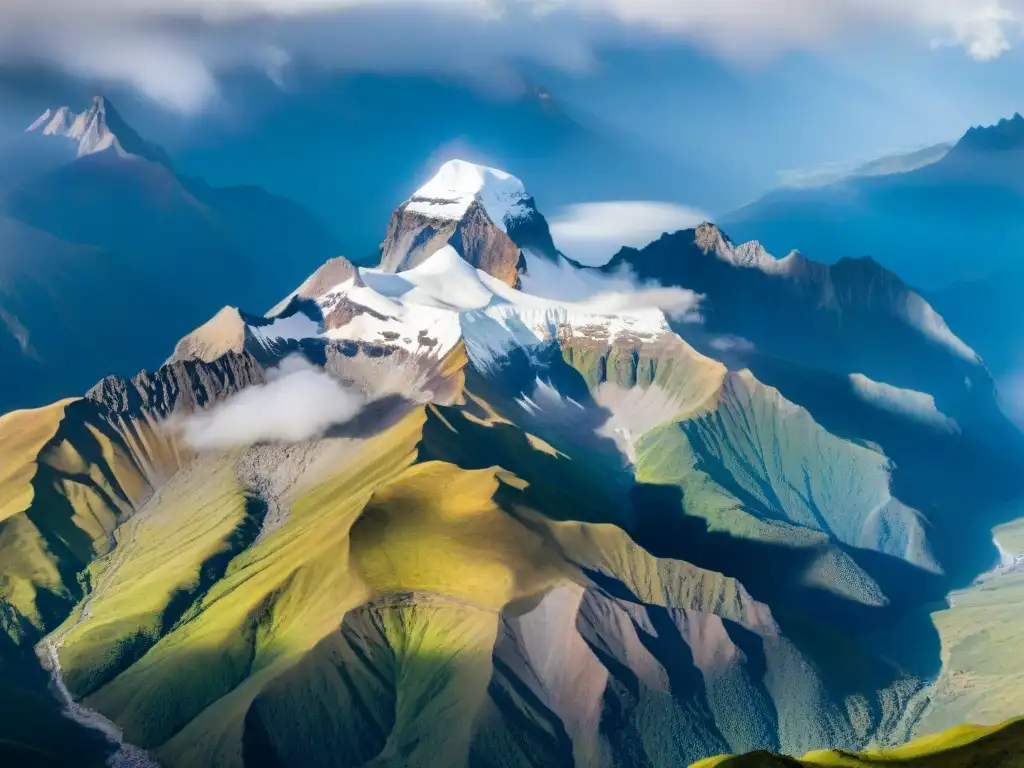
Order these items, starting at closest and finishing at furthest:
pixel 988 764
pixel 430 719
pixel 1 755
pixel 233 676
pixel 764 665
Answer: pixel 988 764
pixel 1 755
pixel 430 719
pixel 233 676
pixel 764 665

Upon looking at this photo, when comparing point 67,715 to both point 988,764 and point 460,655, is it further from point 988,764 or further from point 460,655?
point 988,764

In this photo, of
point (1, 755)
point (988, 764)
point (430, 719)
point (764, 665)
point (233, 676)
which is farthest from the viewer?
point (764, 665)

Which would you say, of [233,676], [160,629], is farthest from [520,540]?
[160,629]

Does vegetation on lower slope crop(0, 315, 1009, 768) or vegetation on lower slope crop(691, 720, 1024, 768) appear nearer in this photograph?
vegetation on lower slope crop(691, 720, 1024, 768)

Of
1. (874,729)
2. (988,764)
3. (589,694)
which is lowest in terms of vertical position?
(874,729)

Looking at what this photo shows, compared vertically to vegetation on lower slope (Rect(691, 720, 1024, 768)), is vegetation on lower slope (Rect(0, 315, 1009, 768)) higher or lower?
lower

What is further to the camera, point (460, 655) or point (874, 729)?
point (874, 729)

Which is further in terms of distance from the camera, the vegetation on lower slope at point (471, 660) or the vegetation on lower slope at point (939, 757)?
the vegetation on lower slope at point (471, 660)

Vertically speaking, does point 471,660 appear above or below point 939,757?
below

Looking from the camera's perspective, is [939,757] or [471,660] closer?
[939,757]

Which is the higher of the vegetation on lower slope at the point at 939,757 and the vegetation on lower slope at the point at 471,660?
the vegetation on lower slope at the point at 939,757

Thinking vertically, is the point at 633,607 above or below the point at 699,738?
above
